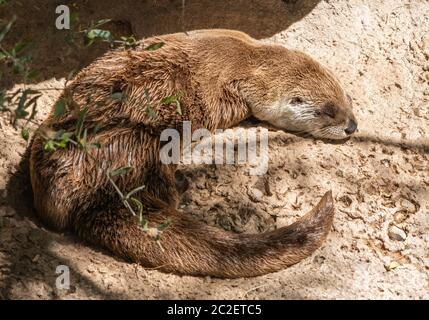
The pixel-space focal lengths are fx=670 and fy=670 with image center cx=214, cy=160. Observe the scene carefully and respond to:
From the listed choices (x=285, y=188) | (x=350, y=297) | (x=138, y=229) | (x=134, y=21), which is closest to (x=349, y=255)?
(x=350, y=297)

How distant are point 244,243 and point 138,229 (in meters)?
0.55

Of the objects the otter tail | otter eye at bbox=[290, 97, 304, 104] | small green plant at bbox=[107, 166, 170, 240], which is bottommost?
the otter tail

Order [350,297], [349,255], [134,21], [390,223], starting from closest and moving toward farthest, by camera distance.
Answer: [350,297]
[349,255]
[390,223]
[134,21]

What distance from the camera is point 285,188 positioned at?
13.1ft

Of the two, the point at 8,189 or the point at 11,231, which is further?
the point at 8,189

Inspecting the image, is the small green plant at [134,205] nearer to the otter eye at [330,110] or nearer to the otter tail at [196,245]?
the otter tail at [196,245]

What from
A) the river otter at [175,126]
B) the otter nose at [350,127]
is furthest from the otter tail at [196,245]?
the otter nose at [350,127]

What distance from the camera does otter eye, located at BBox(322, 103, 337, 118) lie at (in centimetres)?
443

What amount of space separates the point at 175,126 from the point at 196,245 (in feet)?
2.79

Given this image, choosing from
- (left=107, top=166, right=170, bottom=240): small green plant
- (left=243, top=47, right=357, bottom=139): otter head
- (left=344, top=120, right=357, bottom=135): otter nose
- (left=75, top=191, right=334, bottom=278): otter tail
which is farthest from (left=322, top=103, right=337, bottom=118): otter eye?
(left=107, top=166, right=170, bottom=240): small green plant

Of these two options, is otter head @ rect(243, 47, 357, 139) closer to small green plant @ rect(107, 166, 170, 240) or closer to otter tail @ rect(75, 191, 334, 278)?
otter tail @ rect(75, 191, 334, 278)

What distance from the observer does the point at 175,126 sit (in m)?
3.99
